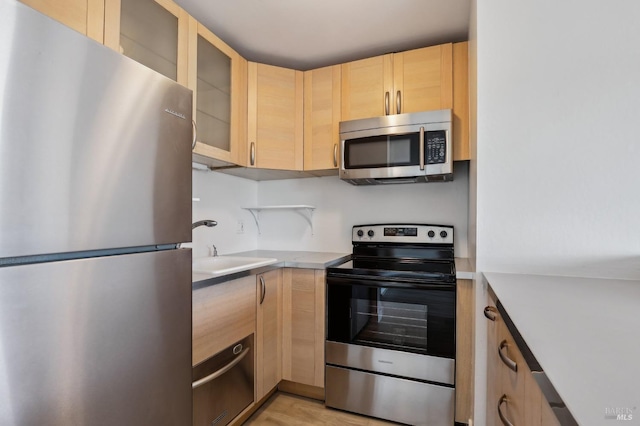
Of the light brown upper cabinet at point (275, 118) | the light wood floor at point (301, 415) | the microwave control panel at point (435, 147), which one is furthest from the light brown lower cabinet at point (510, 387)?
the light brown upper cabinet at point (275, 118)

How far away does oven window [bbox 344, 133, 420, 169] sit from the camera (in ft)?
6.17

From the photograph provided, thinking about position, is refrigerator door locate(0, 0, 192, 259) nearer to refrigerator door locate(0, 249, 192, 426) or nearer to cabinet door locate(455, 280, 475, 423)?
refrigerator door locate(0, 249, 192, 426)

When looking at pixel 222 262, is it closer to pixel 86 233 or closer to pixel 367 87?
pixel 86 233

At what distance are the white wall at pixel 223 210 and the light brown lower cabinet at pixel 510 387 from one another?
5.64 feet

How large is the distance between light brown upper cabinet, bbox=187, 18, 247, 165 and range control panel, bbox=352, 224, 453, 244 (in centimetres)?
102

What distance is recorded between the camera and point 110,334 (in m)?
0.76

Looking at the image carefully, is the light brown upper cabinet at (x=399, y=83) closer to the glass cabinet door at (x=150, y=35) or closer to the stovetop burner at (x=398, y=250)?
the stovetop burner at (x=398, y=250)

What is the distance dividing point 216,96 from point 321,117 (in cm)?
72

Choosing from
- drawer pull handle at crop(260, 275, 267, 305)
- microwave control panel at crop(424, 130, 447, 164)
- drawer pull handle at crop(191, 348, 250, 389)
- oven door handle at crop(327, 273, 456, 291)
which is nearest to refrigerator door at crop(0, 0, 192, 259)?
drawer pull handle at crop(191, 348, 250, 389)

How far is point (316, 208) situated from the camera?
2.54m

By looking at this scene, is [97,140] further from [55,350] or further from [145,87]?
[55,350]

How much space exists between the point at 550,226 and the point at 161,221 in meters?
1.48

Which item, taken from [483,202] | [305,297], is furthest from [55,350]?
[483,202]

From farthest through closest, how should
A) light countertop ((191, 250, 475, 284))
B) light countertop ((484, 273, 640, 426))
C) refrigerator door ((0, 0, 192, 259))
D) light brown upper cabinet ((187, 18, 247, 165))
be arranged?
light brown upper cabinet ((187, 18, 247, 165)), light countertop ((191, 250, 475, 284)), refrigerator door ((0, 0, 192, 259)), light countertop ((484, 273, 640, 426))
